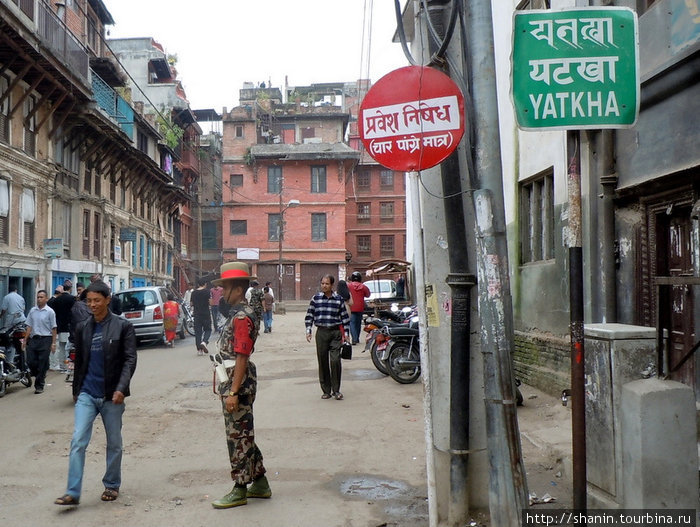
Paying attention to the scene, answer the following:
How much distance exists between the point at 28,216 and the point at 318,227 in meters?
31.2

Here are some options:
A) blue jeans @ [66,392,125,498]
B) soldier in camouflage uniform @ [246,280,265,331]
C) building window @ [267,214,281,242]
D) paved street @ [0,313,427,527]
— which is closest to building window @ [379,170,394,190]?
building window @ [267,214,281,242]

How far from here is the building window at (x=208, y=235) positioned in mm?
56156

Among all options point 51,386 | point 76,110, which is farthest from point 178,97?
point 51,386

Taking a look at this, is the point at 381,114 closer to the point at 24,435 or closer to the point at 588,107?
the point at 588,107

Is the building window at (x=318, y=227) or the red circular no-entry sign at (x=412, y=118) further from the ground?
the building window at (x=318, y=227)

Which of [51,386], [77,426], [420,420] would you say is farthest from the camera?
[51,386]

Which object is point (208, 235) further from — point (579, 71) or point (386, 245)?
point (579, 71)

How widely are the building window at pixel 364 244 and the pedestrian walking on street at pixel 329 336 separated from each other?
1820 inches

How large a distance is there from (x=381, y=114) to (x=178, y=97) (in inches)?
1799

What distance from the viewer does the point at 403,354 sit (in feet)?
39.9

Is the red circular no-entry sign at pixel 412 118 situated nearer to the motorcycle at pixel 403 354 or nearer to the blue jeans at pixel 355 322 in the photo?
the motorcycle at pixel 403 354

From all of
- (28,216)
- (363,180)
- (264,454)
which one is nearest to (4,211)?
(28,216)

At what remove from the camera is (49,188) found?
75.4ft

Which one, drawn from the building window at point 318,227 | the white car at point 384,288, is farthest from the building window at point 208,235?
the white car at point 384,288
